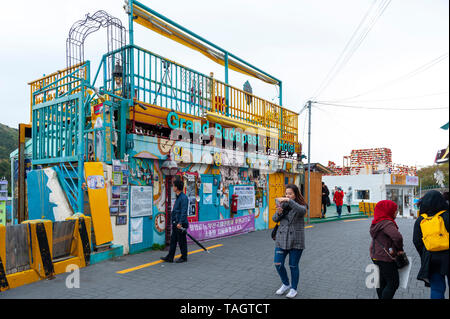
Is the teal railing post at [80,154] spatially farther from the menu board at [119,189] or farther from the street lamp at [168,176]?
the street lamp at [168,176]

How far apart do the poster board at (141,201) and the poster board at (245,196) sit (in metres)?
4.12

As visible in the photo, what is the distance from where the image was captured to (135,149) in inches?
327

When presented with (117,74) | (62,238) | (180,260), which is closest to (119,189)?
(62,238)

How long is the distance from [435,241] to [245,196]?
Result: 29.2 feet

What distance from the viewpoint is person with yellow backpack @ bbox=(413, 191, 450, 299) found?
3.76m

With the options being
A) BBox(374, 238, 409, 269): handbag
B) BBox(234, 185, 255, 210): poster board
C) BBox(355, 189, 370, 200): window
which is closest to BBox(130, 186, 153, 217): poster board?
BBox(234, 185, 255, 210): poster board

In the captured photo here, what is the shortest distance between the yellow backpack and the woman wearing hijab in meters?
0.29

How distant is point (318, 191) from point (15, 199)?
14.1 m

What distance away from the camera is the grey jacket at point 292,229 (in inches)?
191

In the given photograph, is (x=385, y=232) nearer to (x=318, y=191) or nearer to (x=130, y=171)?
(x=130, y=171)

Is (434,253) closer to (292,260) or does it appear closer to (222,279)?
(292,260)

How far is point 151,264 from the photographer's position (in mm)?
7113

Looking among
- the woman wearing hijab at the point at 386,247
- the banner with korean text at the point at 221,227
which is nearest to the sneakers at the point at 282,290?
the woman wearing hijab at the point at 386,247
